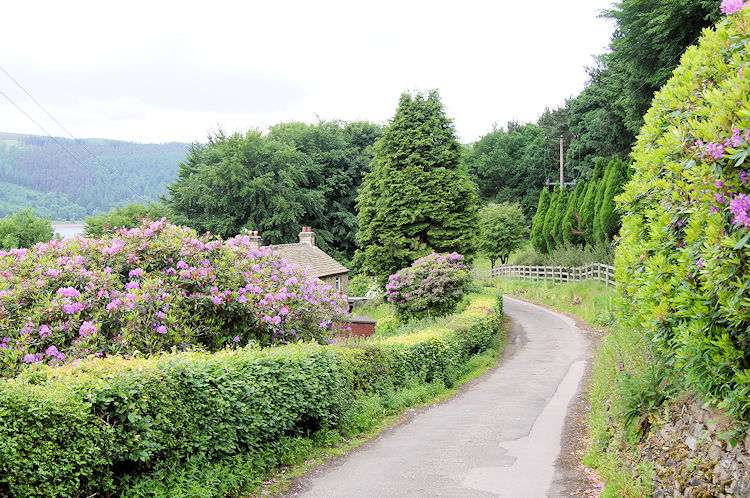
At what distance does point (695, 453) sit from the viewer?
491 centimetres

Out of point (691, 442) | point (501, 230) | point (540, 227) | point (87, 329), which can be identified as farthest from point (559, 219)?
→ point (691, 442)

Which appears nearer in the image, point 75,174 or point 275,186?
point 275,186

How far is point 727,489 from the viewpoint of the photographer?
428cm

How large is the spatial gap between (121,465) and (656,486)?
543 cm

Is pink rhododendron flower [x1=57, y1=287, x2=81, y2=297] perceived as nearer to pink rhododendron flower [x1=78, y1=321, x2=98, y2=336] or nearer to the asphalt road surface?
pink rhododendron flower [x1=78, y1=321, x2=98, y2=336]

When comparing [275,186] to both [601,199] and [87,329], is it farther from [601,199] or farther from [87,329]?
[87,329]

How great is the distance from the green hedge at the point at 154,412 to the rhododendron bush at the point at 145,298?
1.61m

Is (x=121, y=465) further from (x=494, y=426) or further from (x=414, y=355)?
(x=414, y=355)

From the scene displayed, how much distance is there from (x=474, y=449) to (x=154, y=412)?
16.3 feet

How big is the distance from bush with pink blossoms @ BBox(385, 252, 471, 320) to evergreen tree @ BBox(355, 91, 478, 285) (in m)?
5.37

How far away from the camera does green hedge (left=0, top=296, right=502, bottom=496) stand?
4797 millimetres

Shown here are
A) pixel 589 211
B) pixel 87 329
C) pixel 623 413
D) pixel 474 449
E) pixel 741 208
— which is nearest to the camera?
pixel 741 208

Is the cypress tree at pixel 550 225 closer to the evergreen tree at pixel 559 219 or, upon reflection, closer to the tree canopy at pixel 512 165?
the evergreen tree at pixel 559 219

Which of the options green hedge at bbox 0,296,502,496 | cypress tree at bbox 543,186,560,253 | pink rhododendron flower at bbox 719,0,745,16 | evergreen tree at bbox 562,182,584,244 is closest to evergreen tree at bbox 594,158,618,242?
evergreen tree at bbox 562,182,584,244
